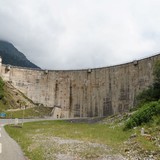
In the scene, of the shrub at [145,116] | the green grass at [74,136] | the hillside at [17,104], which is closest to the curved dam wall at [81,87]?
the hillside at [17,104]

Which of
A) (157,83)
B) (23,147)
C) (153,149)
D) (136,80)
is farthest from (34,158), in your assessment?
(136,80)

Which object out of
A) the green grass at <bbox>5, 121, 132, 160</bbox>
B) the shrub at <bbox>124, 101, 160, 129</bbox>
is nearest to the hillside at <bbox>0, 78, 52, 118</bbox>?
the green grass at <bbox>5, 121, 132, 160</bbox>

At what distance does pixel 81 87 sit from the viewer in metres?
98.6

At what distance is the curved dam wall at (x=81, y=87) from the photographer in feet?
286

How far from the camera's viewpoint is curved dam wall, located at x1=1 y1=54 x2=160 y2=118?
87125 mm

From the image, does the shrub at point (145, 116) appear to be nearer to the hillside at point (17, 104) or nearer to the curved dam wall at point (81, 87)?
the hillside at point (17, 104)

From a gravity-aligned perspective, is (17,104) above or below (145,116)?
below

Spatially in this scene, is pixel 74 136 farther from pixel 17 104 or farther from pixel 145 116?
pixel 17 104

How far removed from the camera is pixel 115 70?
298 feet

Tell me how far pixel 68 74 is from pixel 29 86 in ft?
41.0

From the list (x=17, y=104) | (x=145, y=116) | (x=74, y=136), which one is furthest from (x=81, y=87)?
(x=74, y=136)

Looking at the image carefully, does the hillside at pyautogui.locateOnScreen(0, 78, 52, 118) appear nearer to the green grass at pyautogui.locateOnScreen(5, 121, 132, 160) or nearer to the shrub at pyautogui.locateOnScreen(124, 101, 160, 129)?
the green grass at pyautogui.locateOnScreen(5, 121, 132, 160)

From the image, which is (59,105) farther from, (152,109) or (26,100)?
(152,109)

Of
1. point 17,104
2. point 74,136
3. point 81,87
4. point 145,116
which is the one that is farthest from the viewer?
point 81,87
